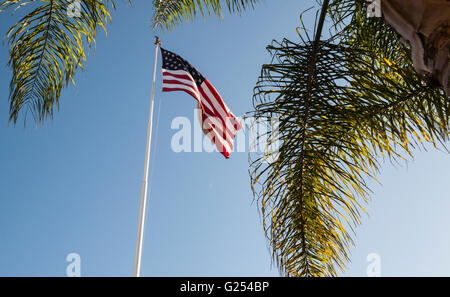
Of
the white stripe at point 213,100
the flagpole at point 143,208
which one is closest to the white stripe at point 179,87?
the white stripe at point 213,100

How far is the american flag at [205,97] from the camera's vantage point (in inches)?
275

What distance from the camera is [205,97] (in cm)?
801

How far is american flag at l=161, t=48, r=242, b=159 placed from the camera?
6977mm

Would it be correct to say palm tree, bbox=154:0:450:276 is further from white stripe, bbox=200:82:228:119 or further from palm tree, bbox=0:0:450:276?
white stripe, bbox=200:82:228:119

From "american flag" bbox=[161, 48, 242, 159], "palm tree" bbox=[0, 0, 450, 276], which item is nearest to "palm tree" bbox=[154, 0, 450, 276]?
"palm tree" bbox=[0, 0, 450, 276]

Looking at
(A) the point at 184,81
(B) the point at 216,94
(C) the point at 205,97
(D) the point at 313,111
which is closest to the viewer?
(D) the point at 313,111

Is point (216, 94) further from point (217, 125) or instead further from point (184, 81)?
point (217, 125)

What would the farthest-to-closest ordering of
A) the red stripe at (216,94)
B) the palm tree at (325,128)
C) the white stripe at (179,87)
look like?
the red stripe at (216,94) → the white stripe at (179,87) → the palm tree at (325,128)

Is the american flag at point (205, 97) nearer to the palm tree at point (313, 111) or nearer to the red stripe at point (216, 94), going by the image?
the red stripe at point (216, 94)

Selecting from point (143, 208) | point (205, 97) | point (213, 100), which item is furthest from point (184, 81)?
point (143, 208)

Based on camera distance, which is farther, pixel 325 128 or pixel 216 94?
pixel 216 94

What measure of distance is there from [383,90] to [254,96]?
3.29 ft
